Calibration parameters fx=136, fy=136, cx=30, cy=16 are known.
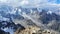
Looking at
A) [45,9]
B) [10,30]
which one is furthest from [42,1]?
[10,30]

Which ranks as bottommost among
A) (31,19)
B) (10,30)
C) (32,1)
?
(10,30)

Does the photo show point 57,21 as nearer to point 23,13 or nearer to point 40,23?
point 40,23

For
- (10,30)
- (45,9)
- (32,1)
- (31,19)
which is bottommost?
(10,30)

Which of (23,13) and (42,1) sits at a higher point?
(42,1)

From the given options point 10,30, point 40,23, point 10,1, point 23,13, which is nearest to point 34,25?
point 40,23

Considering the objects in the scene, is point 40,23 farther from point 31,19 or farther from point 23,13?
point 23,13

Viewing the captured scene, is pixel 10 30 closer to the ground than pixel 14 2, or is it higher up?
closer to the ground

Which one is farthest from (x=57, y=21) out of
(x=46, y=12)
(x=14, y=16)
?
(x=14, y=16)
